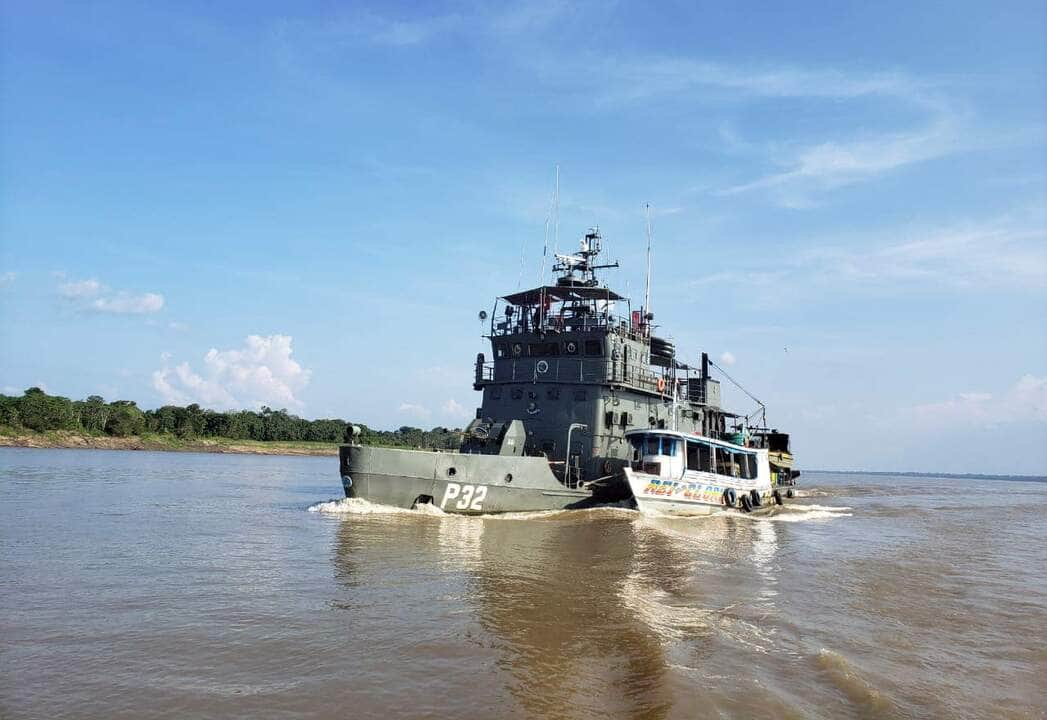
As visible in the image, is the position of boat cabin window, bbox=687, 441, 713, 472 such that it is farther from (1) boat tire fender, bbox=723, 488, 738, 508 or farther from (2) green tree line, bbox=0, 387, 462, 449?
(2) green tree line, bbox=0, 387, 462, 449

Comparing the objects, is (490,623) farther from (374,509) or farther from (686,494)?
(686,494)

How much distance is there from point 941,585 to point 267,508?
19.4 metres

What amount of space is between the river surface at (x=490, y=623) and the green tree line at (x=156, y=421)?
3799 cm

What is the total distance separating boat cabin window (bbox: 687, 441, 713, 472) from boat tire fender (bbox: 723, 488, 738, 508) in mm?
1062

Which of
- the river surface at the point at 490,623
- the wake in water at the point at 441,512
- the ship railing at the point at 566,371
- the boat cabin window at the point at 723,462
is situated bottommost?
the river surface at the point at 490,623

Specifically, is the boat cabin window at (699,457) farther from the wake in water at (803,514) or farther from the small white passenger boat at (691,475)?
the wake in water at (803,514)

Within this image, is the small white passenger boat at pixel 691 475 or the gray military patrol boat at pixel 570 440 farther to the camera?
the small white passenger boat at pixel 691 475

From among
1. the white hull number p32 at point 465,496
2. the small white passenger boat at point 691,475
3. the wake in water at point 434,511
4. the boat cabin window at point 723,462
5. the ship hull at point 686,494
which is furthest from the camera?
the boat cabin window at point 723,462

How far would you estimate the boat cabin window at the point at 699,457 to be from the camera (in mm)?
25844

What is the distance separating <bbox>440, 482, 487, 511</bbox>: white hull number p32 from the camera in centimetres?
1959

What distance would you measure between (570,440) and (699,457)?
652cm

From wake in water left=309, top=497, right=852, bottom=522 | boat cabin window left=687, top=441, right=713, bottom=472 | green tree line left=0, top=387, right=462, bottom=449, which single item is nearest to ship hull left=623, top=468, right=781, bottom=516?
wake in water left=309, top=497, right=852, bottom=522

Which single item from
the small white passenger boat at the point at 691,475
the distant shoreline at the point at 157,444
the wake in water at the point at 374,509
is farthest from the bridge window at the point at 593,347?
the distant shoreline at the point at 157,444

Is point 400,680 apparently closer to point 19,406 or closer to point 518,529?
point 518,529
